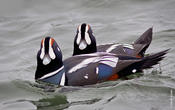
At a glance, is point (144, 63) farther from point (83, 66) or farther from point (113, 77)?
point (83, 66)

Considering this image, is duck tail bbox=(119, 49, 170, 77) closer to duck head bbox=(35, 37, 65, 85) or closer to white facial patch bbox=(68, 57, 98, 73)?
white facial patch bbox=(68, 57, 98, 73)

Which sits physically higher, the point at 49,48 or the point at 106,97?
the point at 49,48

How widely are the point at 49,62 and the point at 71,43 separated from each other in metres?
3.16

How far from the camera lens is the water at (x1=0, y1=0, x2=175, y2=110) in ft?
25.8

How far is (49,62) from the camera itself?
8.62 metres

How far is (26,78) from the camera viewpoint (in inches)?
372

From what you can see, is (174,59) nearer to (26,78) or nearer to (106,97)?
(106,97)

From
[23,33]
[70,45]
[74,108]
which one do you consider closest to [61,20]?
[23,33]

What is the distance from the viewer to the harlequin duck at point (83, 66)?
8.41 m

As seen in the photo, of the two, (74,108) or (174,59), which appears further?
(174,59)

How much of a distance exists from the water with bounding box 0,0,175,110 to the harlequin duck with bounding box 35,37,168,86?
145 millimetres

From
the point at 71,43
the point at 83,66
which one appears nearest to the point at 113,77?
the point at 83,66

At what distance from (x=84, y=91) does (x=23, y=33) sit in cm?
514

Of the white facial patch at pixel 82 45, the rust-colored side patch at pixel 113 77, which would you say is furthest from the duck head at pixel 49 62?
the white facial patch at pixel 82 45
